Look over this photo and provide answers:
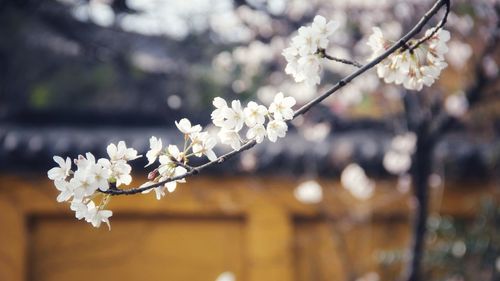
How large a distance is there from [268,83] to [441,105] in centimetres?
198

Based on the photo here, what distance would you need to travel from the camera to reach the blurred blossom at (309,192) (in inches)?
221

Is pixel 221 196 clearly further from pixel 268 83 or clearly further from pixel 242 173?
pixel 268 83

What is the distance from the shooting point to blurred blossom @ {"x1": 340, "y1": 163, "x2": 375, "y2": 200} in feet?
18.4

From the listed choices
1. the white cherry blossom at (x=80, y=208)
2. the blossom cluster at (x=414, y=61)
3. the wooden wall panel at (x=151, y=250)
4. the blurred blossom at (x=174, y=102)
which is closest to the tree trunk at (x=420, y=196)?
the wooden wall panel at (x=151, y=250)

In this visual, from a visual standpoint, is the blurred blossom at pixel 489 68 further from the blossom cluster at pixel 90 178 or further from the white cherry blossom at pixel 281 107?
the blossom cluster at pixel 90 178

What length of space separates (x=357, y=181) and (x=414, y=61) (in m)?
3.51

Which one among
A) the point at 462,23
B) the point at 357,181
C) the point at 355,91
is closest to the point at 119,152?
the point at 357,181

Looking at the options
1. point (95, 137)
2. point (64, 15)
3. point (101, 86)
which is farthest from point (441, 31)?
point (101, 86)

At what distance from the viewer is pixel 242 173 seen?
18.8 ft

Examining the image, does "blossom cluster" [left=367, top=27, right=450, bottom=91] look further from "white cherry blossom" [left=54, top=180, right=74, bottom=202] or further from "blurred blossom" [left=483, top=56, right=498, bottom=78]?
"blurred blossom" [left=483, top=56, right=498, bottom=78]

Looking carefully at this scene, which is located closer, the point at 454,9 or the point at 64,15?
the point at 454,9

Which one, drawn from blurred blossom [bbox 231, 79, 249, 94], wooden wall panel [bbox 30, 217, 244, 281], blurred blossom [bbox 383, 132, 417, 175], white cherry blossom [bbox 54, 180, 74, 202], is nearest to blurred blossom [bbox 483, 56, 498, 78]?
blurred blossom [bbox 383, 132, 417, 175]

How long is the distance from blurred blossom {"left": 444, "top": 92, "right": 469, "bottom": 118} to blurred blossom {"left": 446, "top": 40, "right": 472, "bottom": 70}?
1243mm

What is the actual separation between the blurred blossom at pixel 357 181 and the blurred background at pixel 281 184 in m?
0.01
